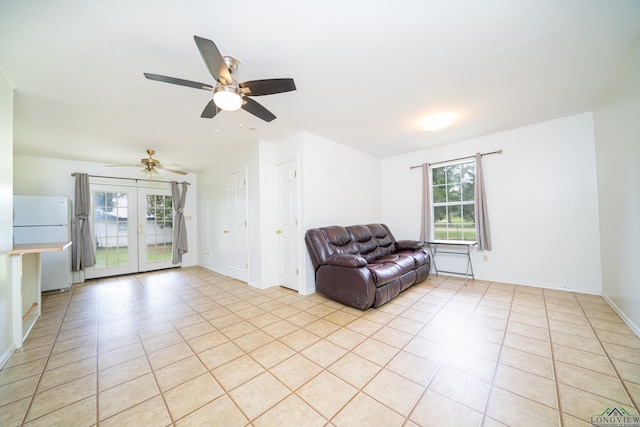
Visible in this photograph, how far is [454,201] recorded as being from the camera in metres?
4.20

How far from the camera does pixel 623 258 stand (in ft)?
7.49

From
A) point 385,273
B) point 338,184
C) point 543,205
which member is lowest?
point 385,273

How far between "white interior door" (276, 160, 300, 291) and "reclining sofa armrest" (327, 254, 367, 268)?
0.67 meters

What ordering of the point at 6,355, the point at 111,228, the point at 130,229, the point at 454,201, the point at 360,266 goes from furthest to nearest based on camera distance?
the point at 130,229
the point at 111,228
the point at 454,201
the point at 360,266
the point at 6,355

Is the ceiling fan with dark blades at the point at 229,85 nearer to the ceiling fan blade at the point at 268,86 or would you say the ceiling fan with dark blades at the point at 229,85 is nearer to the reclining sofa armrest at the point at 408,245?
the ceiling fan blade at the point at 268,86

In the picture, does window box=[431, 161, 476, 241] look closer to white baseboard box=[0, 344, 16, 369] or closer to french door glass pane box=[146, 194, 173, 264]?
white baseboard box=[0, 344, 16, 369]

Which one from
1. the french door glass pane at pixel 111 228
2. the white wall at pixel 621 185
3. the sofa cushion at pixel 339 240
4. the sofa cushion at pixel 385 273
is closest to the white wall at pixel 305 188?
the sofa cushion at pixel 339 240

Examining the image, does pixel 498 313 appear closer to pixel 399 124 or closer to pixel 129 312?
Answer: pixel 399 124

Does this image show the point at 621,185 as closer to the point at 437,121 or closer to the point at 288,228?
the point at 437,121

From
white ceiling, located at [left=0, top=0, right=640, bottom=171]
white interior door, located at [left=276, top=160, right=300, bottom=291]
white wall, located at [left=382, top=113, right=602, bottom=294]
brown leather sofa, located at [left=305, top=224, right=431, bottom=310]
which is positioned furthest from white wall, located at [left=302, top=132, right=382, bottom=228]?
white wall, located at [left=382, top=113, right=602, bottom=294]

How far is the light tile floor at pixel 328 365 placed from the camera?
1.30 metres

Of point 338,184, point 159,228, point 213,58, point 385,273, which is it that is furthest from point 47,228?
point 385,273

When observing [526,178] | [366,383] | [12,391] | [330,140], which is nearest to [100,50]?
[12,391]

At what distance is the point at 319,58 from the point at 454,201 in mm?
3630
